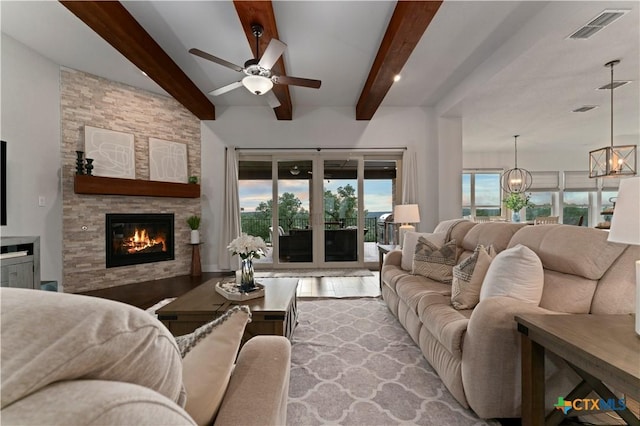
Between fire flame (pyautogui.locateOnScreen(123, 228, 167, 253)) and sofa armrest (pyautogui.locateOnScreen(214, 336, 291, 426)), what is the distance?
4.55 metres

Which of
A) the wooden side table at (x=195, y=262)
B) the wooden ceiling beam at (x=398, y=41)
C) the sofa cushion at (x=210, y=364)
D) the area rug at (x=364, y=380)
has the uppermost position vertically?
the wooden ceiling beam at (x=398, y=41)

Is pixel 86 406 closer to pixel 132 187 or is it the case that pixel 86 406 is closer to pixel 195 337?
pixel 195 337

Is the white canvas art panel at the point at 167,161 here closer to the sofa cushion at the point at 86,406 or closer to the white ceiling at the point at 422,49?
the white ceiling at the point at 422,49

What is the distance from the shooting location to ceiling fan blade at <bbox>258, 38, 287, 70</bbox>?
7.90 ft

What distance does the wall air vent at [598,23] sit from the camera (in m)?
2.46

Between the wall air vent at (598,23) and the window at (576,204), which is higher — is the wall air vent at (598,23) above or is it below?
above

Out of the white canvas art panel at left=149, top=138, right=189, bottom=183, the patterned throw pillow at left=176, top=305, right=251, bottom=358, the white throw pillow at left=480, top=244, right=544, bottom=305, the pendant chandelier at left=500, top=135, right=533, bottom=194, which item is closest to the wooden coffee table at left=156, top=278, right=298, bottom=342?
the patterned throw pillow at left=176, top=305, right=251, bottom=358

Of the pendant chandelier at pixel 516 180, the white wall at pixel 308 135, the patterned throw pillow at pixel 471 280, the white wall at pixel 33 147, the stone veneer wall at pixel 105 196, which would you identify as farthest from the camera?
the pendant chandelier at pixel 516 180

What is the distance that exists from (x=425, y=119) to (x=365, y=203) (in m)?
1.92

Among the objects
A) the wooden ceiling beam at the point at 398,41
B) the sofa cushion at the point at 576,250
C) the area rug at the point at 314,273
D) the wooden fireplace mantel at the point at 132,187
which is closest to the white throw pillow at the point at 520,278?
the sofa cushion at the point at 576,250

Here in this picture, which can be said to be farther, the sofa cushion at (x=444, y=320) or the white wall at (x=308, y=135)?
the white wall at (x=308, y=135)

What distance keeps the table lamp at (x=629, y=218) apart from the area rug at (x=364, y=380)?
1099 mm

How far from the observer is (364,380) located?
1.96 metres

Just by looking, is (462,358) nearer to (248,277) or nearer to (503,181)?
(248,277)
